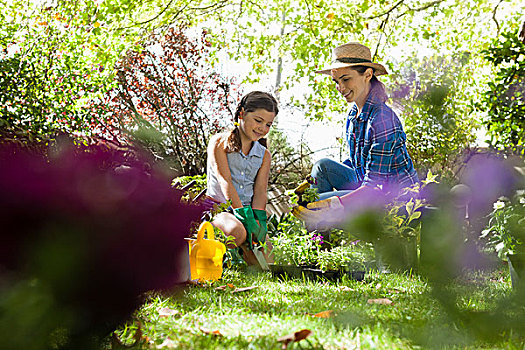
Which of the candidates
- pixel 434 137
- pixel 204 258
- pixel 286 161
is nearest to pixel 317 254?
pixel 204 258

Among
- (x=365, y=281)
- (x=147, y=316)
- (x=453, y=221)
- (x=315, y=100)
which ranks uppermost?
(x=315, y=100)

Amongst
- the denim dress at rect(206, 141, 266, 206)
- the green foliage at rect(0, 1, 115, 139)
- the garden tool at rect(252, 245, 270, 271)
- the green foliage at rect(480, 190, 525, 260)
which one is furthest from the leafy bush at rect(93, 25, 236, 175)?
the green foliage at rect(480, 190, 525, 260)

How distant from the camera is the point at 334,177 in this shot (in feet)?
11.5

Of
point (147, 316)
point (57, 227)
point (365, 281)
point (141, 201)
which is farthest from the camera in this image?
point (365, 281)

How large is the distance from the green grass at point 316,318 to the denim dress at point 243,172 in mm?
1394

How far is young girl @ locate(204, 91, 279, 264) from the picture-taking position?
10.9 ft

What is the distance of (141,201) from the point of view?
37.9 inches

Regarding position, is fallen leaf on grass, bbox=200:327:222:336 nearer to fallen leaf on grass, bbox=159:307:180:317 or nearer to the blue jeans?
fallen leaf on grass, bbox=159:307:180:317

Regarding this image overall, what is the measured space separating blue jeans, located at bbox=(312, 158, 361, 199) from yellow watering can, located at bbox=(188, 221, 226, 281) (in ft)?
4.87

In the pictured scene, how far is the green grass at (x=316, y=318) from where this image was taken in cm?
110

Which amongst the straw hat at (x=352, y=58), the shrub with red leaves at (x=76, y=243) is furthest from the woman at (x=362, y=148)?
the shrub with red leaves at (x=76, y=243)

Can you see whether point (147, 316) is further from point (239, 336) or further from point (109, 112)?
point (109, 112)

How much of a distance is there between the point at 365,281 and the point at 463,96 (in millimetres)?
4579

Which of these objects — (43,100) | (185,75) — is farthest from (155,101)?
(43,100)
